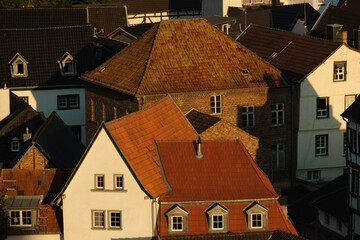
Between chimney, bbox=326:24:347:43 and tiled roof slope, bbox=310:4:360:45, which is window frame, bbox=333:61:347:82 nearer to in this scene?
chimney, bbox=326:24:347:43

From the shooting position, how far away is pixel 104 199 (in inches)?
3226

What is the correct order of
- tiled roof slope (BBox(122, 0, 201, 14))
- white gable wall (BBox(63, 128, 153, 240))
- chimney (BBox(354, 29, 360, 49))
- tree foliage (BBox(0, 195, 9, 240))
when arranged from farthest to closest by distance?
tiled roof slope (BBox(122, 0, 201, 14)) < chimney (BBox(354, 29, 360, 49)) < tree foliage (BBox(0, 195, 9, 240)) < white gable wall (BBox(63, 128, 153, 240))

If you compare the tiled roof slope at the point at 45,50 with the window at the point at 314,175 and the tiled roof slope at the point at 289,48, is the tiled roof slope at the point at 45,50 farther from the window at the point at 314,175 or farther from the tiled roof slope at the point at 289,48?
the window at the point at 314,175

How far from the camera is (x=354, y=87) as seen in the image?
350ft

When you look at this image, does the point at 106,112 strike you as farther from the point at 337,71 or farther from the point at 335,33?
the point at 335,33

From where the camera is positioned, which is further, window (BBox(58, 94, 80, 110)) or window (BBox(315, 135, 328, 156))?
window (BBox(58, 94, 80, 110))

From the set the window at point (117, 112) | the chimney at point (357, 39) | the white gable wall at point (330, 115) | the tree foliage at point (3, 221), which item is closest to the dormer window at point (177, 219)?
the tree foliage at point (3, 221)

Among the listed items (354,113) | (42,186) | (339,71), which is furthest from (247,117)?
(42,186)

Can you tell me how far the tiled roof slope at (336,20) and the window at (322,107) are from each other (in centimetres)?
2572

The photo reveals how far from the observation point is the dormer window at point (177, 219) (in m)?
80.9

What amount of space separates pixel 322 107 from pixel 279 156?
520 centimetres

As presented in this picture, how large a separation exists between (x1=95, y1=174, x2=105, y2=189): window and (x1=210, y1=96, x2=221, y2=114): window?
2332cm

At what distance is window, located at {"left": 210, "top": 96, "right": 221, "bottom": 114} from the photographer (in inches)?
4077

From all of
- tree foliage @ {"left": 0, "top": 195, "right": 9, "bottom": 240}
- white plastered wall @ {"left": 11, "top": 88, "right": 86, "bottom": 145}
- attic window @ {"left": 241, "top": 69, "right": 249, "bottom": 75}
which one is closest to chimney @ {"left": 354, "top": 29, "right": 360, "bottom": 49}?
attic window @ {"left": 241, "top": 69, "right": 249, "bottom": 75}
